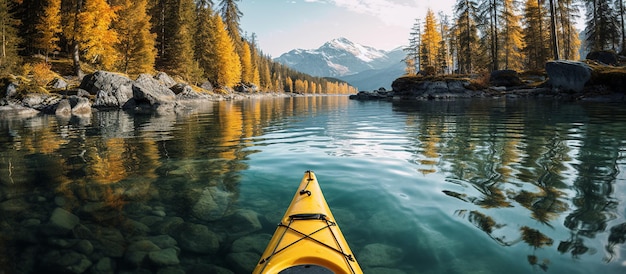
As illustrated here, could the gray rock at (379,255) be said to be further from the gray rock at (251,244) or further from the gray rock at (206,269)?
the gray rock at (206,269)

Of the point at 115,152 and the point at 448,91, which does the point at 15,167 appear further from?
the point at 448,91

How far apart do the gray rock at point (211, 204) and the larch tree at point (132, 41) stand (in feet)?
129

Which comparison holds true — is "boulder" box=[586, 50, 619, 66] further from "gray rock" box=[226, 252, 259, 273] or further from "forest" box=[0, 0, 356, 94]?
"forest" box=[0, 0, 356, 94]

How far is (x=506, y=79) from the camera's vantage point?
36281 millimetres

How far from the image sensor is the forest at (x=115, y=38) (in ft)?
102

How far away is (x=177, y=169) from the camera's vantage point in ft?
26.3

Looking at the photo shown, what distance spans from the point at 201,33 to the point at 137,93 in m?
31.7

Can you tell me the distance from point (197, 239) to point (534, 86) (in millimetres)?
37033

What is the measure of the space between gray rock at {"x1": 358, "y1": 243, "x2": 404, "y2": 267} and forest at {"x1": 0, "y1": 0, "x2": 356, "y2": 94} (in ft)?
111

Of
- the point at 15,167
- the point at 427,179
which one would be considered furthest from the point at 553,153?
the point at 15,167

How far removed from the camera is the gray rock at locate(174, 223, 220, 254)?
4355 mm

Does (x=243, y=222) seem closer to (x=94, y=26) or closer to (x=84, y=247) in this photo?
(x=84, y=247)

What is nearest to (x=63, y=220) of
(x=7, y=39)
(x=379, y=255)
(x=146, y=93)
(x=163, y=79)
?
(x=379, y=255)

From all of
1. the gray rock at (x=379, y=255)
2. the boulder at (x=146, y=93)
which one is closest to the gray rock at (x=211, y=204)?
the gray rock at (x=379, y=255)
